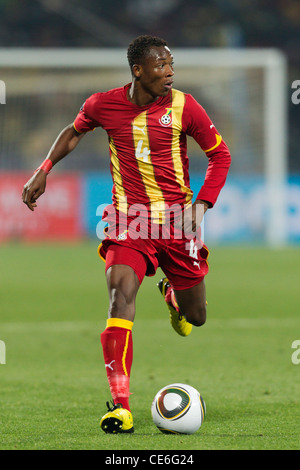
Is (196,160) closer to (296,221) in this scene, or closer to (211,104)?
(211,104)

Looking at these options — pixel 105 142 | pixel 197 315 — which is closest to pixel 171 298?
pixel 197 315

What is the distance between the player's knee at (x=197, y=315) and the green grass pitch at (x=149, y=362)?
0.46m

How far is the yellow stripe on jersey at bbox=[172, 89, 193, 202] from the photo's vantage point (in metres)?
5.17

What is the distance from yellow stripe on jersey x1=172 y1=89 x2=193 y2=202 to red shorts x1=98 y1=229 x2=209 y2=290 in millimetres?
324

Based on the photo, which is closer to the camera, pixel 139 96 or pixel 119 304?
pixel 119 304

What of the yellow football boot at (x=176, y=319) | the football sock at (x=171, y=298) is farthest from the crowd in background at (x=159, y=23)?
the football sock at (x=171, y=298)

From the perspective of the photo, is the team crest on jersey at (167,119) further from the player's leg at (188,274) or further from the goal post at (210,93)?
the goal post at (210,93)

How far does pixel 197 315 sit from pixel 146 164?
1231mm

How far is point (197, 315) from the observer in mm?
5879

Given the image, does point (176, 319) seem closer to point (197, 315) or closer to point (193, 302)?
point (197, 315)

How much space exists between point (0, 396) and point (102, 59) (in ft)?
49.0

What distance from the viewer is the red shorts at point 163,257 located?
4.97 meters

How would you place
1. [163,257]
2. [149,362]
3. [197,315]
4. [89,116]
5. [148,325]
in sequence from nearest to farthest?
[89,116]
[163,257]
[197,315]
[149,362]
[148,325]

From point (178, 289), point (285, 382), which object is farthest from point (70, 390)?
point (285, 382)
